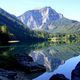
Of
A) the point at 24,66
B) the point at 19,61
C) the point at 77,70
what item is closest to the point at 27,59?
the point at 19,61

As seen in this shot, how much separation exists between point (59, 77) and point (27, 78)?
20033mm

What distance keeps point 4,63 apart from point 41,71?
11151mm

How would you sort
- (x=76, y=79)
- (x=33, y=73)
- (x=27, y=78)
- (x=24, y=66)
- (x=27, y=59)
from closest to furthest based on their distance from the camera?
(x=76, y=79), (x=27, y=78), (x=33, y=73), (x=24, y=66), (x=27, y=59)

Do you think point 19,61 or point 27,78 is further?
point 19,61

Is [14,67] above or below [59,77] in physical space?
below

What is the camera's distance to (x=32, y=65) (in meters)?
68.8

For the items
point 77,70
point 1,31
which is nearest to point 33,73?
point 77,70

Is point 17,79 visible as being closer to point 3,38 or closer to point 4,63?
point 4,63

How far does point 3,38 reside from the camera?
188000 millimetres

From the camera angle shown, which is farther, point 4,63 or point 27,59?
point 27,59

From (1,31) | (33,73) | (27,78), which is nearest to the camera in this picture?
(27,78)

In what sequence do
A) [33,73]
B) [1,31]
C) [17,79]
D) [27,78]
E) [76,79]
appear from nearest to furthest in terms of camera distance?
[76,79]
[17,79]
[27,78]
[33,73]
[1,31]

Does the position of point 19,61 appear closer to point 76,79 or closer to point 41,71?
point 41,71

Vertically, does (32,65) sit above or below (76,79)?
below
